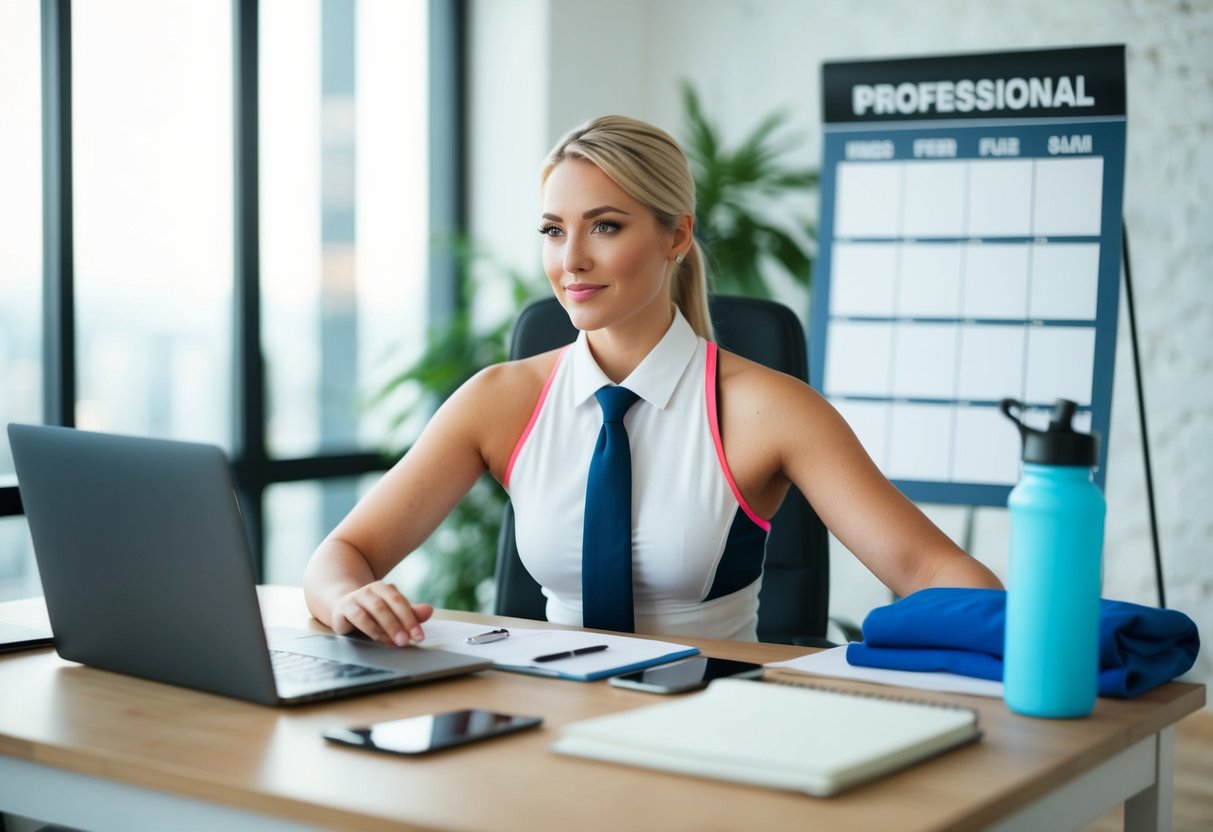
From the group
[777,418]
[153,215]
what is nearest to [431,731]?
[777,418]

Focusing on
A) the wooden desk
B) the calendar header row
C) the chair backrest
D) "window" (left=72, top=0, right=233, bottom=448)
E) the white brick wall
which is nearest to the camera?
the wooden desk

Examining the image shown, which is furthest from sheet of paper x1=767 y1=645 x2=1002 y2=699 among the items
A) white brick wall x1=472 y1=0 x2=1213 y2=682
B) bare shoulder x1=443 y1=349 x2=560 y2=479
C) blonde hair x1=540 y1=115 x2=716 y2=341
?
white brick wall x1=472 y1=0 x2=1213 y2=682

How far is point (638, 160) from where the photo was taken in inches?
67.1

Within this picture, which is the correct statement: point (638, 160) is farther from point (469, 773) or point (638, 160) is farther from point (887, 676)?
point (469, 773)

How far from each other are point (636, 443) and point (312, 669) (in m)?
0.61

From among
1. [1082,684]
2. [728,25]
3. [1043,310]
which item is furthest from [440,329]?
[1082,684]

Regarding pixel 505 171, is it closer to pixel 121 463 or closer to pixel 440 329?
pixel 440 329

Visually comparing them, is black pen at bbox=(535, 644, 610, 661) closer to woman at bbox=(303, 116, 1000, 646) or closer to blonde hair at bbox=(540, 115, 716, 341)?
woman at bbox=(303, 116, 1000, 646)

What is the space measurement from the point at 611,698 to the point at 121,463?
18.5 inches

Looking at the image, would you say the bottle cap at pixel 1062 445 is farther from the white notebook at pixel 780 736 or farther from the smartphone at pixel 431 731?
the smartphone at pixel 431 731

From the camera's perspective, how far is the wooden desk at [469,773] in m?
0.79

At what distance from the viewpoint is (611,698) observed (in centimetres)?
109

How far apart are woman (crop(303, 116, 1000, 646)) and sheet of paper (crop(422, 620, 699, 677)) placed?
0.21 metres

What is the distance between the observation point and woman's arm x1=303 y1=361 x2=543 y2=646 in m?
1.62
